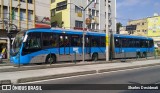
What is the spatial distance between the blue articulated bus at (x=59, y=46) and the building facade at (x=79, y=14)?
2295 cm

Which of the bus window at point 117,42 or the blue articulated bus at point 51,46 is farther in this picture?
the bus window at point 117,42

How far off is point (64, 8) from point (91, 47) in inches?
1220

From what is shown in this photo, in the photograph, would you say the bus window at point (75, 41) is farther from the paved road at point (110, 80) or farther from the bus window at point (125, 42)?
the paved road at point (110, 80)

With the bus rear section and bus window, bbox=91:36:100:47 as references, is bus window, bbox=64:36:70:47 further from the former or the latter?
the bus rear section

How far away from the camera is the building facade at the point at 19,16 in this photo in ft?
136

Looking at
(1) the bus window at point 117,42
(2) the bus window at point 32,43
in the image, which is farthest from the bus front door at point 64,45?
(1) the bus window at point 117,42

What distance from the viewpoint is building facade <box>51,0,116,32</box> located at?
56.9 meters

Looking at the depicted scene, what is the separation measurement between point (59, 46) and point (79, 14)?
34.3m

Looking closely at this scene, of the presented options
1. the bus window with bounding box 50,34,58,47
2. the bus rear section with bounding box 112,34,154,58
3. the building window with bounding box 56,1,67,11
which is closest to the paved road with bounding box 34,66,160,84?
the bus window with bounding box 50,34,58,47

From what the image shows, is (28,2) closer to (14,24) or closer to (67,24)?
(14,24)

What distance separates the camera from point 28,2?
45000mm

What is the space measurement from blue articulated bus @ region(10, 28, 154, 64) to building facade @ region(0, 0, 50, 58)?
16.3 m

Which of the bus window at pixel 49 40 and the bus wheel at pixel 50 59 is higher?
the bus window at pixel 49 40

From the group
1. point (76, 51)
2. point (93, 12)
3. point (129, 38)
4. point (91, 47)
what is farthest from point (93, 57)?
point (93, 12)
